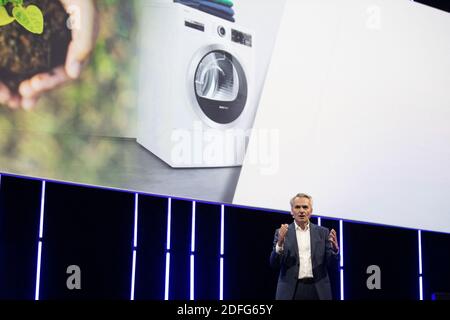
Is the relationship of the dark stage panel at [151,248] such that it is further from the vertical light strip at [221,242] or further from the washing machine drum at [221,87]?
the washing machine drum at [221,87]

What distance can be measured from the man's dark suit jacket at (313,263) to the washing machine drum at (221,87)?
40.4 inches

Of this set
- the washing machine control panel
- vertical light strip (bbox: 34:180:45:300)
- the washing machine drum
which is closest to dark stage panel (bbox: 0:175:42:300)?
vertical light strip (bbox: 34:180:45:300)

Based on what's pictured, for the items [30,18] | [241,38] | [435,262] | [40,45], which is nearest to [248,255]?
[241,38]

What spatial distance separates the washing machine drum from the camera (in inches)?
133

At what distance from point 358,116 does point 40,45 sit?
2.09m

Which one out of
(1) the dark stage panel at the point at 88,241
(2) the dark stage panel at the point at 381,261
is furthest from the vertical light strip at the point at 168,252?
(2) the dark stage panel at the point at 381,261

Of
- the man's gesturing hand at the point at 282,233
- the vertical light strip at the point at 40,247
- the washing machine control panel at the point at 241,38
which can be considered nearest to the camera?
the man's gesturing hand at the point at 282,233

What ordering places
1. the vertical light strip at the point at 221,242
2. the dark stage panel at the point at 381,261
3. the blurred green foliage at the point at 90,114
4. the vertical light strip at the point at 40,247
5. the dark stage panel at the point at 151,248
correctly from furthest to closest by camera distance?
the dark stage panel at the point at 381,261 → the vertical light strip at the point at 221,242 → the dark stage panel at the point at 151,248 → the vertical light strip at the point at 40,247 → the blurred green foliage at the point at 90,114

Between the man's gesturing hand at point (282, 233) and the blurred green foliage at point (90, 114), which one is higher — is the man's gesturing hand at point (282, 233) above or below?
below

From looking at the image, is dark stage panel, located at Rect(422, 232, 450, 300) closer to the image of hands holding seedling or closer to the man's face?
the man's face

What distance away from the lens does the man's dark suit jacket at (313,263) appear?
105 inches

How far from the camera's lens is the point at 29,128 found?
9.68ft
